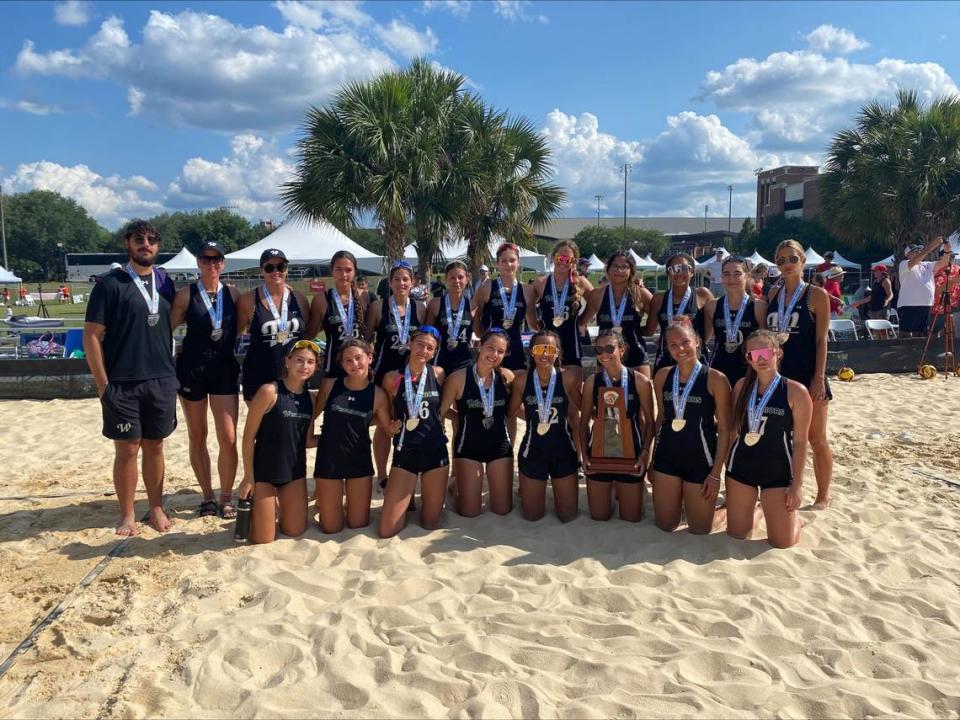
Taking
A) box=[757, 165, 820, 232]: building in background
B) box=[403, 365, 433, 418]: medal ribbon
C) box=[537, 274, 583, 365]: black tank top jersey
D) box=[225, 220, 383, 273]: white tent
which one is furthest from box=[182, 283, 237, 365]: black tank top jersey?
box=[757, 165, 820, 232]: building in background

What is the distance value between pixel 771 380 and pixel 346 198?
11.4 meters

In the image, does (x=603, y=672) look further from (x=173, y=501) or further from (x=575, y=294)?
(x=173, y=501)

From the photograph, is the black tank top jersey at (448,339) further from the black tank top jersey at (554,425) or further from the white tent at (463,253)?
the white tent at (463,253)

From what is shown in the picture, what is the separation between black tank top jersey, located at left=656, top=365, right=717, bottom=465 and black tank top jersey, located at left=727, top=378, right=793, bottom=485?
25 centimetres

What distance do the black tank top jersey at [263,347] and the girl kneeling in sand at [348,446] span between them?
0.49 meters

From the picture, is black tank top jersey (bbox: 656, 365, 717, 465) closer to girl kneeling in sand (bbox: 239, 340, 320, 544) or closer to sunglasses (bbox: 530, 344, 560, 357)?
sunglasses (bbox: 530, 344, 560, 357)

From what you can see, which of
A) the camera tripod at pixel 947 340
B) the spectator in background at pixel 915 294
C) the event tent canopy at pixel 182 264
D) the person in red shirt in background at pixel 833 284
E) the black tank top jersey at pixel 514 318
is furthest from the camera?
the event tent canopy at pixel 182 264

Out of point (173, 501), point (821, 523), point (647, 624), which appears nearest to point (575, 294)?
point (821, 523)

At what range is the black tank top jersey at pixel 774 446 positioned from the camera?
4.18 m

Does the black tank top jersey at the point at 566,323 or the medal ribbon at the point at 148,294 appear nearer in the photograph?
the medal ribbon at the point at 148,294

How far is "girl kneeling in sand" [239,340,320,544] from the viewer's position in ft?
14.0

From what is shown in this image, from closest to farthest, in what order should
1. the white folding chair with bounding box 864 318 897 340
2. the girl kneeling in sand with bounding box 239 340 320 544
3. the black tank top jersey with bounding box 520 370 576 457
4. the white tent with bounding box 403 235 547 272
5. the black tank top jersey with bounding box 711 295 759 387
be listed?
the girl kneeling in sand with bounding box 239 340 320 544
the black tank top jersey with bounding box 520 370 576 457
the black tank top jersey with bounding box 711 295 759 387
the white folding chair with bounding box 864 318 897 340
the white tent with bounding box 403 235 547 272

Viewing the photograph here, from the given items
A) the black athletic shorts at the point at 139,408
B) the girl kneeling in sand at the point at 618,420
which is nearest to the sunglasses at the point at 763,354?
the girl kneeling in sand at the point at 618,420

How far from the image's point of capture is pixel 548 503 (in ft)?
16.9
